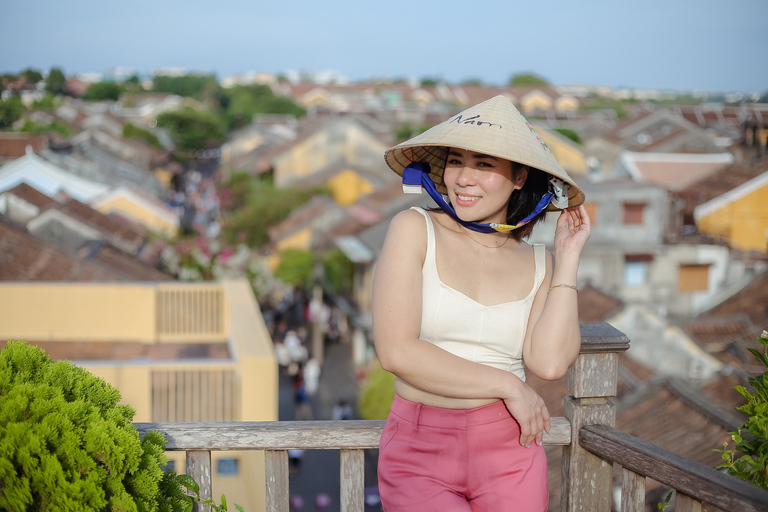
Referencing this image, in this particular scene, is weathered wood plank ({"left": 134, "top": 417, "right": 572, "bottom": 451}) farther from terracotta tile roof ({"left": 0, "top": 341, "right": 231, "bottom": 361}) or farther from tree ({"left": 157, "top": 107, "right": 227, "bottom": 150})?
tree ({"left": 157, "top": 107, "right": 227, "bottom": 150})

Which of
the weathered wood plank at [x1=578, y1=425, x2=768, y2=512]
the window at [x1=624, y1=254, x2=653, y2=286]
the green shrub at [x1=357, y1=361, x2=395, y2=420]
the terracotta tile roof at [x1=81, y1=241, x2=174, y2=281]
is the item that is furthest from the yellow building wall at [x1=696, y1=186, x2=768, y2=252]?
the weathered wood plank at [x1=578, y1=425, x2=768, y2=512]

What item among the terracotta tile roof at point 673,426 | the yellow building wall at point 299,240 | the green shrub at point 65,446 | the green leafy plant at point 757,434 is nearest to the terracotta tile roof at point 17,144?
the yellow building wall at point 299,240

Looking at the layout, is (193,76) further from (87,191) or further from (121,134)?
(87,191)

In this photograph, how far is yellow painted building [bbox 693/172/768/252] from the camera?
27484 millimetres

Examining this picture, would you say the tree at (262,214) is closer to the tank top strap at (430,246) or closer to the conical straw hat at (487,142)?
the conical straw hat at (487,142)

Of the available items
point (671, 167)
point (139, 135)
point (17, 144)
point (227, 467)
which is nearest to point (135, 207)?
point (17, 144)

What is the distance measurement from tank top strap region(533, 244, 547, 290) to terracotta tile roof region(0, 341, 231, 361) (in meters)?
8.88

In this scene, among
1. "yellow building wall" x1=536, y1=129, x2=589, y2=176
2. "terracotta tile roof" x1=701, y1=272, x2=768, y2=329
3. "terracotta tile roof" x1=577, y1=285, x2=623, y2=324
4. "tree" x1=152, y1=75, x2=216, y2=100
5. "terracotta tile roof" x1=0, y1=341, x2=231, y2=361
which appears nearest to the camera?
"terracotta tile roof" x1=0, y1=341, x2=231, y2=361

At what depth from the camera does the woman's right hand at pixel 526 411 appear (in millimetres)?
2496

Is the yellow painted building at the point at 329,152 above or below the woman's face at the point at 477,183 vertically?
above

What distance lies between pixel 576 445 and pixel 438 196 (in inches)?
45.0

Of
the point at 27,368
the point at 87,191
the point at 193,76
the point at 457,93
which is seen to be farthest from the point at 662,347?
the point at 193,76

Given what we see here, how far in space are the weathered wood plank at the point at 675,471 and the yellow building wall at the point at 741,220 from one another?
26802 millimetres

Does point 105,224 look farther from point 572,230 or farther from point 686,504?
point 686,504
